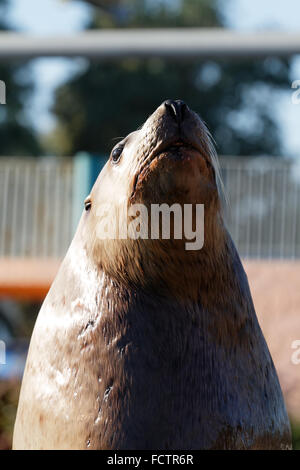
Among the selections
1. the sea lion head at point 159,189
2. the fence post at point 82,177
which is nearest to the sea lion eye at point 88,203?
the sea lion head at point 159,189

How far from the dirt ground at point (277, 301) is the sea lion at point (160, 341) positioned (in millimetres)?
5641

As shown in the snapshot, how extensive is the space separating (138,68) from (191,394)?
22.4 meters

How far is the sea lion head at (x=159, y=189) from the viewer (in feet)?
6.36

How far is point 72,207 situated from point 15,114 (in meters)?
14.3

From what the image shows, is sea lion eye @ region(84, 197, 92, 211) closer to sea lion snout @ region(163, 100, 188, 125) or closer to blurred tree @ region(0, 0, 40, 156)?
sea lion snout @ region(163, 100, 188, 125)

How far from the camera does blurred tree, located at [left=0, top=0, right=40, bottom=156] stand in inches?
910

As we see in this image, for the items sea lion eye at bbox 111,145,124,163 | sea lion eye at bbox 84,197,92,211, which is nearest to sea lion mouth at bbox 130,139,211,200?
sea lion eye at bbox 111,145,124,163

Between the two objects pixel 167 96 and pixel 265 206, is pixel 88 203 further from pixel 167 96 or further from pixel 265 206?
pixel 167 96

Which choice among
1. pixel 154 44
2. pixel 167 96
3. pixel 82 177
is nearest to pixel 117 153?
pixel 154 44

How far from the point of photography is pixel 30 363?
2.28 meters

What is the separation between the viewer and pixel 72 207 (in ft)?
33.0

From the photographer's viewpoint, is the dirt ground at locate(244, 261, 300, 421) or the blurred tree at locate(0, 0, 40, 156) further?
the blurred tree at locate(0, 0, 40, 156)

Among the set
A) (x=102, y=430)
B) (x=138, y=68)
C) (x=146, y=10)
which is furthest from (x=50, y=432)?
(x=146, y=10)

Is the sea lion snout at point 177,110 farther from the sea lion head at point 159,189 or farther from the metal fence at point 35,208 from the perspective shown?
the metal fence at point 35,208
